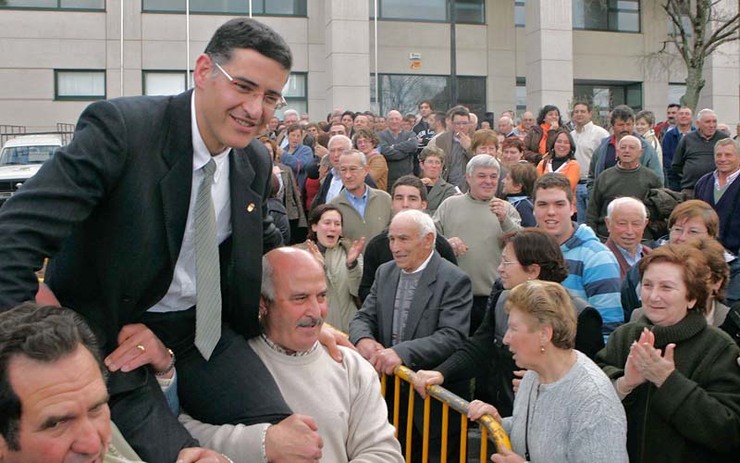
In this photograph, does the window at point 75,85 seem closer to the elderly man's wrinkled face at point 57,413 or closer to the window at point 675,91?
the window at point 675,91

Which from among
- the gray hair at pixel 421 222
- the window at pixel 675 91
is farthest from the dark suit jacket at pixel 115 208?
the window at pixel 675 91

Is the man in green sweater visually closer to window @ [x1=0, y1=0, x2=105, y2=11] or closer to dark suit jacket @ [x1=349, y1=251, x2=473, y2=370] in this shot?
dark suit jacket @ [x1=349, y1=251, x2=473, y2=370]

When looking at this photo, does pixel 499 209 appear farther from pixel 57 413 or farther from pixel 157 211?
pixel 57 413

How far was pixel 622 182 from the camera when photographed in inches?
341

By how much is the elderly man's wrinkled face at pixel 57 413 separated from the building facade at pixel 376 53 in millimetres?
22809

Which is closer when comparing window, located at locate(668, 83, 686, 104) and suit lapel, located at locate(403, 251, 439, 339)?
suit lapel, located at locate(403, 251, 439, 339)

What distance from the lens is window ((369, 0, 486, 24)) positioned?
90.5 ft

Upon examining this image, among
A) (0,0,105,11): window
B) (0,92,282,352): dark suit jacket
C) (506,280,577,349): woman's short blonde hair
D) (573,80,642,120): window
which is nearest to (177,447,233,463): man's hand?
(0,92,282,352): dark suit jacket

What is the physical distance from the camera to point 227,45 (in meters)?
2.88

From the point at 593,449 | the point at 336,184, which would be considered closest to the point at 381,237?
the point at 336,184

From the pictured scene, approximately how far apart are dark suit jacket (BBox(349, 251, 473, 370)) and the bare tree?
2067cm

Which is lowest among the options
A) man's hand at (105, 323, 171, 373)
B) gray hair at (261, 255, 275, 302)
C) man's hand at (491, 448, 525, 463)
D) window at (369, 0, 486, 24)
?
man's hand at (491, 448, 525, 463)

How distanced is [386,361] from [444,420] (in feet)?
2.30

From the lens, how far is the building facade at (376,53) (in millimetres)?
25047
